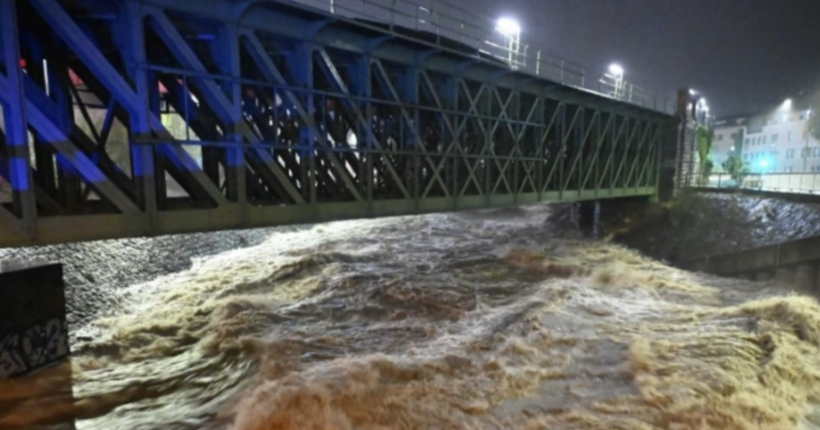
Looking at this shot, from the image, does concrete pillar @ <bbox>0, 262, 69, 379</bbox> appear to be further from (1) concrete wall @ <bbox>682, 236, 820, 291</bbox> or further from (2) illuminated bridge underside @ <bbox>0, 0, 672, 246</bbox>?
(1) concrete wall @ <bbox>682, 236, 820, 291</bbox>

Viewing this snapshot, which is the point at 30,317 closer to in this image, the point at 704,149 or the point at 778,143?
the point at 704,149

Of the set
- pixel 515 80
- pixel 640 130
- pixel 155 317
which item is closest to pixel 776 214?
pixel 640 130

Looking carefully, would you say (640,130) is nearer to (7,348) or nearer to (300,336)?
(300,336)

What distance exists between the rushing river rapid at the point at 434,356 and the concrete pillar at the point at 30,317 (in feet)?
1.00

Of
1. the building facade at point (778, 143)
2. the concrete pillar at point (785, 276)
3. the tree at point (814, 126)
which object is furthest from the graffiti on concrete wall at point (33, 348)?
the tree at point (814, 126)

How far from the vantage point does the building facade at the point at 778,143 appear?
54188 mm

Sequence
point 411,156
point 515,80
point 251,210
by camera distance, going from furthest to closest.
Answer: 1. point 515,80
2. point 411,156
3. point 251,210

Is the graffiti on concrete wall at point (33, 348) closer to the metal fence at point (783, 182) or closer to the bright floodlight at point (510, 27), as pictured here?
the bright floodlight at point (510, 27)

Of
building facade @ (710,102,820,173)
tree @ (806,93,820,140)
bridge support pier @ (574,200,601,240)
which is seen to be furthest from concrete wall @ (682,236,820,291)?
tree @ (806,93,820,140)

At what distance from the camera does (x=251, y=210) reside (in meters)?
8.69

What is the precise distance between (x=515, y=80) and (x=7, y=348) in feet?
46.8

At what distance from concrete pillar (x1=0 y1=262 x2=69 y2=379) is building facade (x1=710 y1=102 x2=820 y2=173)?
200ft

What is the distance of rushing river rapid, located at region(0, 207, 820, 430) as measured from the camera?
596 cm

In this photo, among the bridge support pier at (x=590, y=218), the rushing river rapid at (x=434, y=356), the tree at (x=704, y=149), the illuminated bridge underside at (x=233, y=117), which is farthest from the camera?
the tree at (x=704, y=149)
